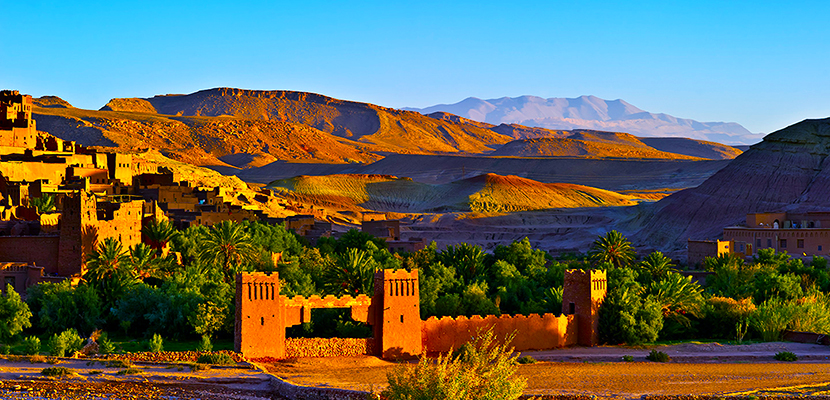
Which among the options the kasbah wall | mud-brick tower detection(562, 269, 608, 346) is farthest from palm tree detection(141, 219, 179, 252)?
mud-brick tower detection(562, 269, 608, 346)

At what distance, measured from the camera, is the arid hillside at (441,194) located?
108000 millimetres

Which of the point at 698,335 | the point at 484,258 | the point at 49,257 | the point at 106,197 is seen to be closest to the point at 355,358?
the point at 698,335

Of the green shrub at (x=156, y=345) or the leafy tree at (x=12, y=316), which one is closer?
the green shrub at (x=156, y=345)

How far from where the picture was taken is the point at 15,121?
67625 mm

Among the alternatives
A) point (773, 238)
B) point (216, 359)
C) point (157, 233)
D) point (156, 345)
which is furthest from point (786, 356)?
point (773, 238)

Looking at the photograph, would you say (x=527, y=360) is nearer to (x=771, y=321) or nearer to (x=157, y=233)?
(x=771, y=321)

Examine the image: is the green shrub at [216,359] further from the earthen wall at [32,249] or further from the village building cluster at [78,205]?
the earthen wall at [32,249]

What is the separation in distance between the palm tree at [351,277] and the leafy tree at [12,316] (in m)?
10.8

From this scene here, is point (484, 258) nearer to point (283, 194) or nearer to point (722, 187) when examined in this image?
point (722, 187)

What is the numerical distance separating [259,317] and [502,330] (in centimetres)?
776

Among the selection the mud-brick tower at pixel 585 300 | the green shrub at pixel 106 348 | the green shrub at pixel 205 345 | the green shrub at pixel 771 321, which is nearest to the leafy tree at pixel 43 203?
the green shrub at pixel 106 348

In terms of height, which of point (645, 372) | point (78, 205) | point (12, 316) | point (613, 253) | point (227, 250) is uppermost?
point (78, 205)

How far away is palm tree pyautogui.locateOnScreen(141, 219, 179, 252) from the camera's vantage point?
4403 cm

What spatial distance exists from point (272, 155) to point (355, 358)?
152 meters
